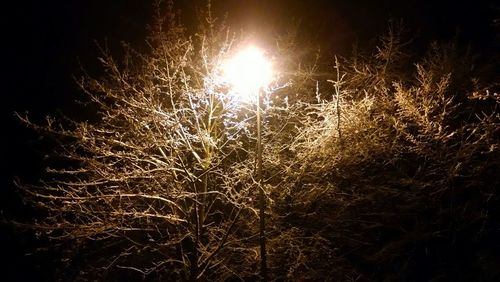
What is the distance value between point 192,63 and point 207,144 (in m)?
2.25

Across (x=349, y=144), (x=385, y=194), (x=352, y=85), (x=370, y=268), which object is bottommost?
(x=370, y=268)

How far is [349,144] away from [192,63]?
181 inches

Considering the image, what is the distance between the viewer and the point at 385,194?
42.7ft

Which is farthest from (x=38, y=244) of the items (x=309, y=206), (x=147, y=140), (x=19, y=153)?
(x=309, y=206)

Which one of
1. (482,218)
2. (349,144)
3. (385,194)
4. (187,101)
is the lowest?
(482,218)

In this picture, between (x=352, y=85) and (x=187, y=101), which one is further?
(x=352, y=85)

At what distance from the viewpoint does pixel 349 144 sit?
11930 millimetres

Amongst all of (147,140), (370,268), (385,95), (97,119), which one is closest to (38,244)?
(97,119)

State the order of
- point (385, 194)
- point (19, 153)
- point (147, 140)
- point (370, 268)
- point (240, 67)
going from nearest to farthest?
point (240, 67) < point (147, 140) < point (385, 194) < point (370, 268) < point (19, 153)

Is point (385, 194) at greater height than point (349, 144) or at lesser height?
lesser

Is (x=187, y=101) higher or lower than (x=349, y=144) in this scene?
higher

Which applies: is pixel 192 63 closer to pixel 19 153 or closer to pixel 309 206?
pixel 309 206

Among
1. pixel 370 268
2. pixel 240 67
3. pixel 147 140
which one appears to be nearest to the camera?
pixel 240 67

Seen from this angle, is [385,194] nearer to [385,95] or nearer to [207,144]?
[385,95]
